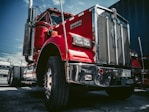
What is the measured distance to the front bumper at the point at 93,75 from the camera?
8.41ft

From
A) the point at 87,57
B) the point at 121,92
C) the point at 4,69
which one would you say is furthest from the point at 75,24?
the point at 4,69

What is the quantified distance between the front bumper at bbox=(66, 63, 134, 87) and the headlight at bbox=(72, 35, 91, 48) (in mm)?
470

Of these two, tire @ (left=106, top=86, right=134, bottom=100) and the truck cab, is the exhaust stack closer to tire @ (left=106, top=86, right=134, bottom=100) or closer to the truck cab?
the truck cab

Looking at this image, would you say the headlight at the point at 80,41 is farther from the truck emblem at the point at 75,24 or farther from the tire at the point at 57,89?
the truck emblem at the point at 75,24

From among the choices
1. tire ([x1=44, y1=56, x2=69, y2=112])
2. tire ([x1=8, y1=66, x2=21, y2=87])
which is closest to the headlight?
tire ([x1=44, y1=56, x2=69, y2=112])

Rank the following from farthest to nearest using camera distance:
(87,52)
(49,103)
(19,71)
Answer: (19,71), (87,52), (49,103)

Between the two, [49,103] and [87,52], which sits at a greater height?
[87,52]

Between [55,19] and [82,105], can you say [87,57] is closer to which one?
[82,105]

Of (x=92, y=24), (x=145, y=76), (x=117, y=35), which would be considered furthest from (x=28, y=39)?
(x=145, y=76)

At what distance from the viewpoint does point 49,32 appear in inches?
170

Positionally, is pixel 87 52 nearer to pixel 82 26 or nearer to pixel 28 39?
pixel 82 26

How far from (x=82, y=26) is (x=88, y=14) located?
0.27 meters

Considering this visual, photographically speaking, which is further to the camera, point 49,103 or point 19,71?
point 19,71

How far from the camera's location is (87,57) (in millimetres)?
2926
